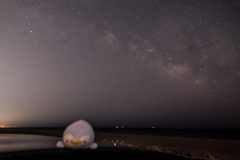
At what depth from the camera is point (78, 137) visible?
290 cm

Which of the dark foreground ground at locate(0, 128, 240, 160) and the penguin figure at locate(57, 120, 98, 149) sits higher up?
the penguin figure at locate(57, 120, 98, 149)

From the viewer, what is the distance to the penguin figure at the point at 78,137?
2.83m

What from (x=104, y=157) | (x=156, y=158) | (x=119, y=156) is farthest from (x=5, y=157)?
(x=156, y=158)

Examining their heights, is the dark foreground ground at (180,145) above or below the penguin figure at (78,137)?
below

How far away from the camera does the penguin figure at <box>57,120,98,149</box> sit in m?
2.83

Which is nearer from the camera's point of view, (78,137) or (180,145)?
(78,137)

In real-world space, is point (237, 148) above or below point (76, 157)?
below

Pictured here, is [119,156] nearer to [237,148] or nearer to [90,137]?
[90,137]

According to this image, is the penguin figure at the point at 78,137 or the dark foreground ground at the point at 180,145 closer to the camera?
the penguin figure at the point at 78,137

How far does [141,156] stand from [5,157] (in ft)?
4.57

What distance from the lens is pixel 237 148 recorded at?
17484 mm

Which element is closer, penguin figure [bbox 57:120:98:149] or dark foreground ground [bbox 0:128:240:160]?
penguin figure [bbox 57:120:98:149]

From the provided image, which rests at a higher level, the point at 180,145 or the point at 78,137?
the point at 78,137

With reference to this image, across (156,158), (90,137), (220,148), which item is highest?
(90,137)
